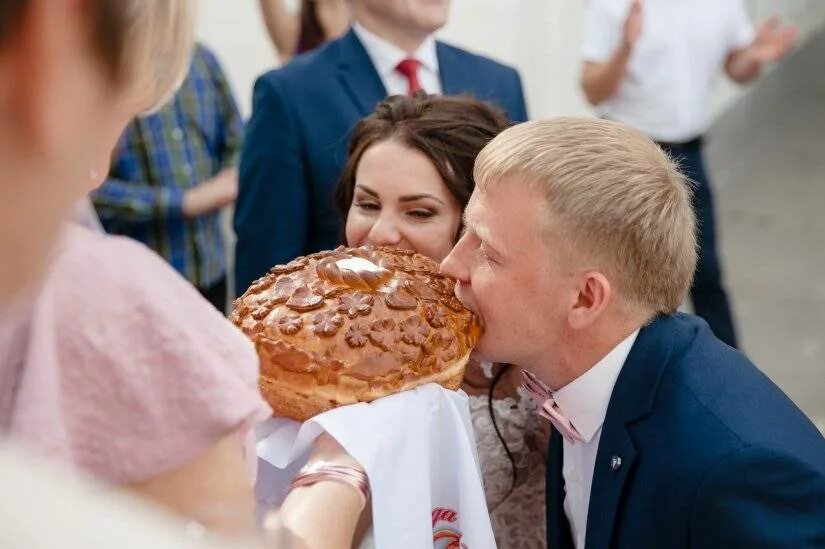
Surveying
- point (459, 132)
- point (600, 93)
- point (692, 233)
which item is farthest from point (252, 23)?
point (692, 233)

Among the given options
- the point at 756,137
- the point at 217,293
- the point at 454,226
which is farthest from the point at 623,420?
the point at 756,137

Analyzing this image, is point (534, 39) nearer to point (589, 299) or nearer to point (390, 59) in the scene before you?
point (390, 59)

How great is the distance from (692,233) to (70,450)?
3.79 feet

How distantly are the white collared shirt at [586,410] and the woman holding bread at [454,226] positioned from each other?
17 cm

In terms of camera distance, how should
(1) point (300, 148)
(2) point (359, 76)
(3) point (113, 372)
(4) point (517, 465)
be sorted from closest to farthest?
(3) point (113, 372)
(4) point (517, 465)
(1) point (300, 148)
(2) point (359, 76)

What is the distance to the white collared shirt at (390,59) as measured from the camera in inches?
107

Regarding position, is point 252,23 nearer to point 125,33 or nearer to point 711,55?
point 711,55

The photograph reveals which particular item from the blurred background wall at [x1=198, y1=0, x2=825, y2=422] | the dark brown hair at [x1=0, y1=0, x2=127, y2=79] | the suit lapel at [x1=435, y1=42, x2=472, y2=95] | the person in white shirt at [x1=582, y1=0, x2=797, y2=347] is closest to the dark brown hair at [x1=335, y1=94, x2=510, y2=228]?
the suit lapel at [x1=435, y1=42, x2=472, y2=95]

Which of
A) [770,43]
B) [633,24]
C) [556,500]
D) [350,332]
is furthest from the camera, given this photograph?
[770,43]

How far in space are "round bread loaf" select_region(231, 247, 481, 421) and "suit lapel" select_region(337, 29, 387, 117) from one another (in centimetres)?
112

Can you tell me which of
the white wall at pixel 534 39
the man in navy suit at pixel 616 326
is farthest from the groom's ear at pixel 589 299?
the white wall at pixel 534 39

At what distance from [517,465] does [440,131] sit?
620 millimetres

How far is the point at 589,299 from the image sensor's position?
5.27 feet

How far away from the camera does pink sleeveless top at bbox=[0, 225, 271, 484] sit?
28.4 inches
